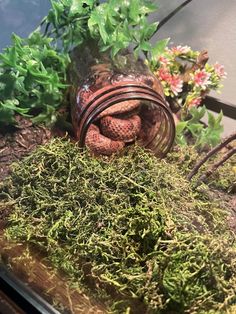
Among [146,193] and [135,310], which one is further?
[146,193]

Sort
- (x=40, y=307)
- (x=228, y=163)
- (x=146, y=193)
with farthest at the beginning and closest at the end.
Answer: (x=228, y=163)
(x=146, y=193)
(x=40, y=307)

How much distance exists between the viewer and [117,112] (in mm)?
1214

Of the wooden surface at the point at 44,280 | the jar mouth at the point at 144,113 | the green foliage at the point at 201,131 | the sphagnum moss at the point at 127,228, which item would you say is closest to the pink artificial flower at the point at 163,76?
the green foliage at the point at 201,131

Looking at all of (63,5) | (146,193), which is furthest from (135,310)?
(63,5)

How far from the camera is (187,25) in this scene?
182 centimetres

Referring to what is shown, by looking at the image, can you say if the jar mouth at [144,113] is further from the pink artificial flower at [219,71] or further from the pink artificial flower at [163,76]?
the pink artificial flower at [219,71]

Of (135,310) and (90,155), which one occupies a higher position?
(90,155)

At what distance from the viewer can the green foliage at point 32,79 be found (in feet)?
4.08

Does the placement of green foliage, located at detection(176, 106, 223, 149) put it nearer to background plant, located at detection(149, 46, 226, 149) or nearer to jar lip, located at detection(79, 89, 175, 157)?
background plant, located at detection(149, 46, 226, 149)

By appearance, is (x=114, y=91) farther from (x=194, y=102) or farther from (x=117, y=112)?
(x=194, y=102)

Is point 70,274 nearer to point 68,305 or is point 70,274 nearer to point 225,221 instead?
point 68,305

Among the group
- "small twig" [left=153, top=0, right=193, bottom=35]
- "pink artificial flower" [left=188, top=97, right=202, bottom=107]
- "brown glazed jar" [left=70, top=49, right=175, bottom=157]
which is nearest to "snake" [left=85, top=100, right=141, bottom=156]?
"brown glazed jar" [left=70, top=49, right=175, bottom=157]

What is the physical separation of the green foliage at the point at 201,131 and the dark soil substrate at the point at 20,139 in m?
0.37

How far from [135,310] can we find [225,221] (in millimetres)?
309
